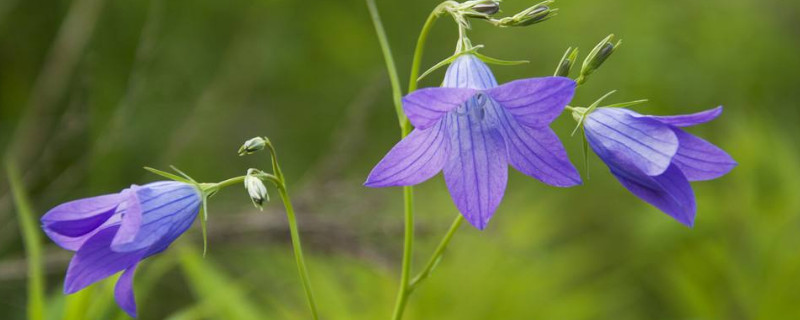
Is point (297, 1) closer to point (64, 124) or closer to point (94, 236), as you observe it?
point (64, 124)

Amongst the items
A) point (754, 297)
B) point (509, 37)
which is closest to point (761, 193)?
point (754, 297)

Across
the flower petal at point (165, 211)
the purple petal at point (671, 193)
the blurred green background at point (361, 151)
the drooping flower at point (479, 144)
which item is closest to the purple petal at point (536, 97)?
the drooping flower at point (479, 144)

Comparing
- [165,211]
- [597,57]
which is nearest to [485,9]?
[597,57]

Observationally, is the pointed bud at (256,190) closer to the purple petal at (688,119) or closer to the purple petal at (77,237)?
the purple petal at (77,237)

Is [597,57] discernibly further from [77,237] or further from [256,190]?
[77,237]

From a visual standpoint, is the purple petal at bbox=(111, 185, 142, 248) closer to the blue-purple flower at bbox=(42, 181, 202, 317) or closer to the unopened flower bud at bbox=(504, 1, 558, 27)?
Result: the blue-purple flower at bbox=(42, 181, 202, 317)

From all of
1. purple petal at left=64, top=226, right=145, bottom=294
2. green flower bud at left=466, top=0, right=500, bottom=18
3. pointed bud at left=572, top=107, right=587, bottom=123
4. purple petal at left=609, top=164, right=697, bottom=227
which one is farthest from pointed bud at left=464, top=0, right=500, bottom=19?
purple petal at left=64, top=226, right=145, bottom=294
